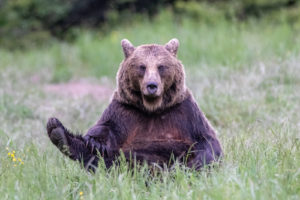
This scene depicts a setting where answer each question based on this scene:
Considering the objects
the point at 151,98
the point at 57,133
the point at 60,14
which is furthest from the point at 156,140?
the point at 60,14

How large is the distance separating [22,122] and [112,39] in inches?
236

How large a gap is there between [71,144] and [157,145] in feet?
2.08

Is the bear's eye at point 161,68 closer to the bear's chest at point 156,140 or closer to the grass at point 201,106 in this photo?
the bear's chest at point 156,140

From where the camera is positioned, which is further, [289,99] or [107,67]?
[107,67]

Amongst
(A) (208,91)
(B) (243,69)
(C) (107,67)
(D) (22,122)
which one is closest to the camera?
(D) (22,122)

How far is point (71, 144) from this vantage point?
4.16m

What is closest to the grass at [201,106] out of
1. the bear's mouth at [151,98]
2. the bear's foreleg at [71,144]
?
the bear's foreleg at [71,144]

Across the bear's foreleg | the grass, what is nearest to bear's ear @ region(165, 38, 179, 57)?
the grass

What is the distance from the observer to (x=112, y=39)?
42.1ft

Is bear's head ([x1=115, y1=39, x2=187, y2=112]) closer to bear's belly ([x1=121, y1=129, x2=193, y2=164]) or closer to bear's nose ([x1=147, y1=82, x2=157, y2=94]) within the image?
bear's nose ([x1=147, y1=82, x2=157, y2=94])

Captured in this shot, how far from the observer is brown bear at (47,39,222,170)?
4.16 metres

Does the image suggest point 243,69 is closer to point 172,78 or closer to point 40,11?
point 172,78

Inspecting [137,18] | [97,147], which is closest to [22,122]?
[97,147]

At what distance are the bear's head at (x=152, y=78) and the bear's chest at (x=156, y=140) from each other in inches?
4.7
